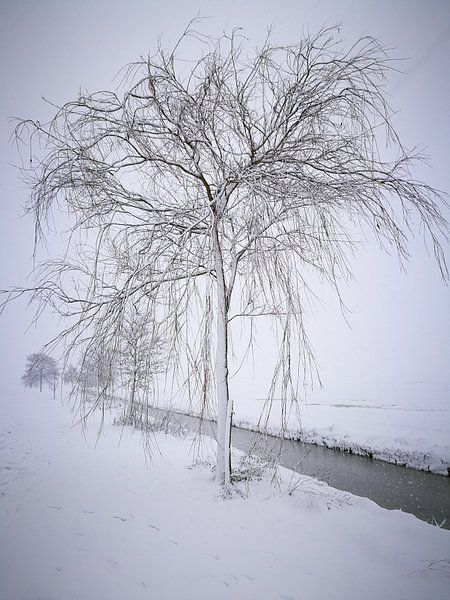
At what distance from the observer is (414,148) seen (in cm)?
279

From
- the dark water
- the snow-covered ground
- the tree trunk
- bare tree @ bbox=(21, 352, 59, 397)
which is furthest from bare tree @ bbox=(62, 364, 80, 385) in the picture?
the dark water

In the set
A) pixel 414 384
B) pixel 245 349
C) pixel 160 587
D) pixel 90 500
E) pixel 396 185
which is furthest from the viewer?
pixel 414 384

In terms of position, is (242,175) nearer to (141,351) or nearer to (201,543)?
(141,351)

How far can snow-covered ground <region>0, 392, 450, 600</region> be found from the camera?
2.38m

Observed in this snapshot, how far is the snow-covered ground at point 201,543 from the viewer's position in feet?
7.82

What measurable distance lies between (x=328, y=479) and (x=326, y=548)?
5.33 m

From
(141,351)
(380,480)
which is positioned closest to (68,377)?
(141,351)

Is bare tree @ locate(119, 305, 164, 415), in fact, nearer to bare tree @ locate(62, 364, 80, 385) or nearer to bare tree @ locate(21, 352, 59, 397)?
bare tree @ locate(62, 364, 80, 385)

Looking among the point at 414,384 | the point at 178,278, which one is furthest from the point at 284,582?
the point at 414,384

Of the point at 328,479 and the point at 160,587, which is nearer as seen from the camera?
the point at 160,587

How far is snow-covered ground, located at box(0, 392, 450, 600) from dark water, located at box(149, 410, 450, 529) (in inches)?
45.1

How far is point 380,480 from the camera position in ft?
24.3

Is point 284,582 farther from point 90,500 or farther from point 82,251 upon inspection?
point 82,251

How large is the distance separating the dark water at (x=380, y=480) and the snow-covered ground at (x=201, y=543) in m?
1.15
